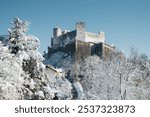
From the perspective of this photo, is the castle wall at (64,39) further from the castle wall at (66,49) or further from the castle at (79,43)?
the castle wall at (66,49)

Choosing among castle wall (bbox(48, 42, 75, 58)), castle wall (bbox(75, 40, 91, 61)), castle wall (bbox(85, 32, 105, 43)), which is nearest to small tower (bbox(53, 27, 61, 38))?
castle wall (bbox(48, 42, 75, 58))

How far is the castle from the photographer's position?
70875 millimetres

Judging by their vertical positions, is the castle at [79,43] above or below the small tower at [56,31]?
below

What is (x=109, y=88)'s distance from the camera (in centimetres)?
3881

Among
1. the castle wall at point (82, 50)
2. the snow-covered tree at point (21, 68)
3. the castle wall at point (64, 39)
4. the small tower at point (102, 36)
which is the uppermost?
the small tower at point (102, 36)

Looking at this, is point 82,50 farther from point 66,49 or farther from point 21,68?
point 21,68

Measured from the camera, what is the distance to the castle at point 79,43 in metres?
70.9

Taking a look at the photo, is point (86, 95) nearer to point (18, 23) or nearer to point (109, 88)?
point (109, 88)

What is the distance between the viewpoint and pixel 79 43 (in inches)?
2891

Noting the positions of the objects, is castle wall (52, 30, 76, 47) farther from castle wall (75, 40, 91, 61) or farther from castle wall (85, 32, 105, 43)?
castle wall (75, 40, 91, 61)

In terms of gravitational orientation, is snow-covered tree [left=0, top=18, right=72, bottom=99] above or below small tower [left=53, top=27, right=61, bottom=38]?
below

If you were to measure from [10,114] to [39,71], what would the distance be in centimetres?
996

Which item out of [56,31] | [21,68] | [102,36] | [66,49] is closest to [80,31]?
[66,49]

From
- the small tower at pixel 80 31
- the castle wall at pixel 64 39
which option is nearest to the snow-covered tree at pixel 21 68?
the small tower at pixel 80 31
